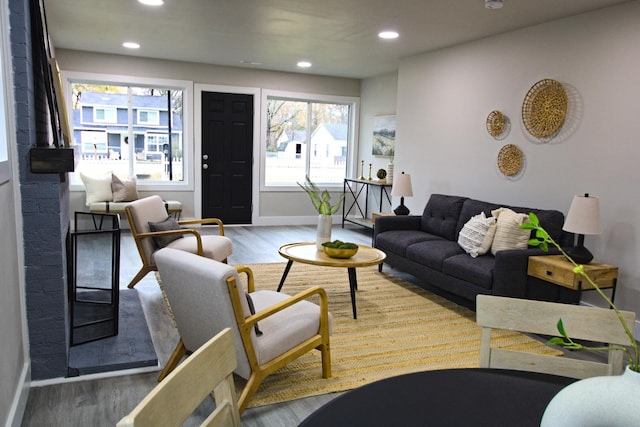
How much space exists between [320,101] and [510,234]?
4817 millimetres

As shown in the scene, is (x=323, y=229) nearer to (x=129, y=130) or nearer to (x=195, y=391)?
(x=195, y=391)

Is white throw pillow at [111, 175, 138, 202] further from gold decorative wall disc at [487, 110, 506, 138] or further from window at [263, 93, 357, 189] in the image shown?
gold decorative wall disc at [487, 110, 506, 138]

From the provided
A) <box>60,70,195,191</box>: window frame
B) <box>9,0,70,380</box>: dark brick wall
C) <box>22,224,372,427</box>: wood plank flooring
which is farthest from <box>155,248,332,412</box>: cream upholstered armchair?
<box>60,70,195,191</box>: window frame

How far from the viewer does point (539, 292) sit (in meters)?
3.63

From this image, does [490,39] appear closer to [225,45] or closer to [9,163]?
[225,45]

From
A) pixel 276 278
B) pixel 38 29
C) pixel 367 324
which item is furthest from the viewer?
pixel 276 278

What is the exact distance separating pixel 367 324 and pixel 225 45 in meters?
3.77

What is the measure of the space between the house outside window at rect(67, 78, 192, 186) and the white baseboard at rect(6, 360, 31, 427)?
4629 mm

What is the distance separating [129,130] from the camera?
23.2ft

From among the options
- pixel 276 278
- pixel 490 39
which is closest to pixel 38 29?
pixel 276 278

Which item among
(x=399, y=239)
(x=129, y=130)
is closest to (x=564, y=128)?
(x=399, y=239)

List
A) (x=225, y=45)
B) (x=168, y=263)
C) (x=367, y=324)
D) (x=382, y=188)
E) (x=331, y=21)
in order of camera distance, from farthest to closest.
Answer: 1. (x=382, y=188)
2. (x=225, y=45)
3. (x=331, y=21)
4. (x=367, y=324)
5. (x=168, y=263)

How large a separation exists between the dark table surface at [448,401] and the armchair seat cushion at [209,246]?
3.21 m

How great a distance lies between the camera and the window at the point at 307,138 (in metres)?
7.84
